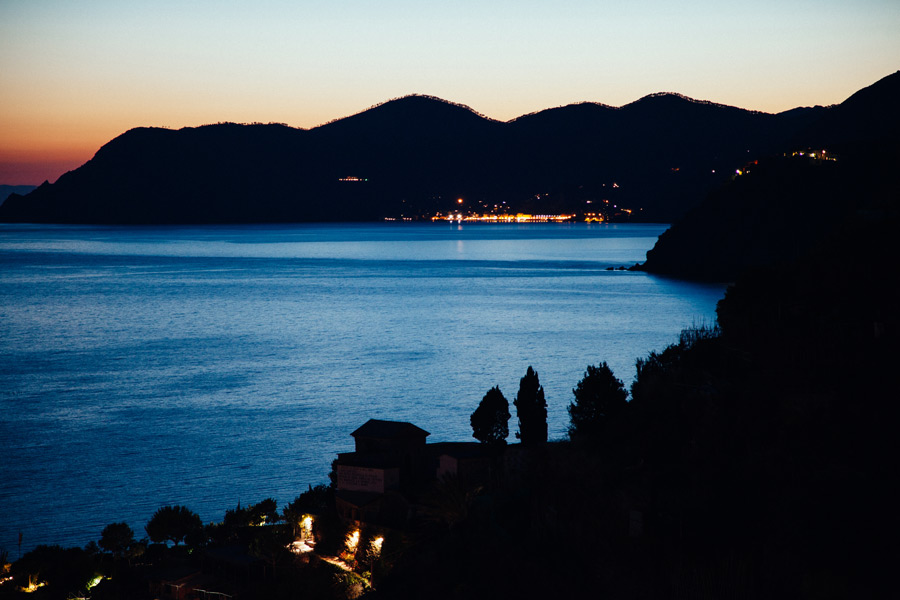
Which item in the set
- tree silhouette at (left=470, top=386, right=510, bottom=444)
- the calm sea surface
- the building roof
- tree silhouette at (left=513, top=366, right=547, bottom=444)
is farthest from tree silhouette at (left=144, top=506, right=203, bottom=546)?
tree silhouette at (left=513, top=366, right=547, bottom=444)

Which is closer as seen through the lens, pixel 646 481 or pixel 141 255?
pixel 646 481

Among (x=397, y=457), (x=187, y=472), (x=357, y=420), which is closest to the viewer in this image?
(x=397, y=457)

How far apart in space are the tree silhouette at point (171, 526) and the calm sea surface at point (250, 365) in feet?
8.02

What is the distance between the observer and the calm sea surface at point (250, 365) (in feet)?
78.7

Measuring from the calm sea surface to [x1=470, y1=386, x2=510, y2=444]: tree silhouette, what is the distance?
18.0 feet

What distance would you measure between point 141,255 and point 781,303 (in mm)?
119841

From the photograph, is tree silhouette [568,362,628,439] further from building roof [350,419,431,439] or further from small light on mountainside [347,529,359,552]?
small light on mountainside [347,529,359,552]

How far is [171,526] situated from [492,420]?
8.02 metres

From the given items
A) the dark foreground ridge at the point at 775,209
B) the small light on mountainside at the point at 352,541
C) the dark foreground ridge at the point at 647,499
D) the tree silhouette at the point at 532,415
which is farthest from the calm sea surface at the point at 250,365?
the dark foreground ridge at the point at 775,209

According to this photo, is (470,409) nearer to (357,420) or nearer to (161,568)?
(357,420)

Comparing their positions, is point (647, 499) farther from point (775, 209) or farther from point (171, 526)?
point (775, 209)

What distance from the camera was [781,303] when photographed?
1652 cm

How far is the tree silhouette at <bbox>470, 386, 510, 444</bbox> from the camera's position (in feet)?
69.2

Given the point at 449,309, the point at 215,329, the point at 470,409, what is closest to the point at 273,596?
the point at 470,409
